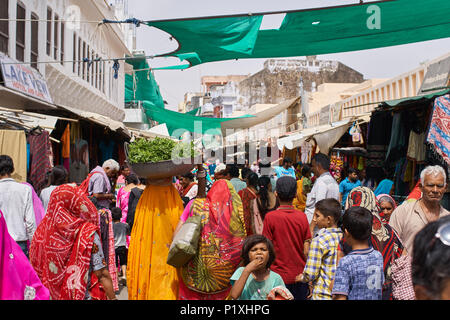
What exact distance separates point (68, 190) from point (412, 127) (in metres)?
5.11

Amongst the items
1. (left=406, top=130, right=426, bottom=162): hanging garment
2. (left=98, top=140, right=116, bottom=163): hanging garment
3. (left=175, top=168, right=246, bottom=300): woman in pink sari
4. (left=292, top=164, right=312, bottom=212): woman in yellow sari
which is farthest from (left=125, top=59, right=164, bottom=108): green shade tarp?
(left=175, top=168, right=246, bottom=300): woman in pink sari

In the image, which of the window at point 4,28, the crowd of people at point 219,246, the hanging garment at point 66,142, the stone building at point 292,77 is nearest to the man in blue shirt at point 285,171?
the hanging garment at point 66,142

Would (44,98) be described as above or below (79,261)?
above

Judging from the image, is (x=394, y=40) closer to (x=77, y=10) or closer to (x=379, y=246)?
(x=379, y=246)

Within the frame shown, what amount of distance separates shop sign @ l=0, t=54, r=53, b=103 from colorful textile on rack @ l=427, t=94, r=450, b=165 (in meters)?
7.04

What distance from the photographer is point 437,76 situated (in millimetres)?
7613

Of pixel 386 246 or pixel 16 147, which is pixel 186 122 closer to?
pixel 16 147

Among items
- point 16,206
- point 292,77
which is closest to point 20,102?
point 16,206

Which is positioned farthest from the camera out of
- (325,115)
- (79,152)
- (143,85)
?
(143,85)

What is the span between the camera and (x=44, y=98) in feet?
33.3

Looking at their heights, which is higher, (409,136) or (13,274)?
(409,136)

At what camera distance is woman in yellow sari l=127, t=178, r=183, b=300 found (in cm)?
439

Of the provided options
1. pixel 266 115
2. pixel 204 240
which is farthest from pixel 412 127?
pixel 266 115

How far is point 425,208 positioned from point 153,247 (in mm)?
2571
